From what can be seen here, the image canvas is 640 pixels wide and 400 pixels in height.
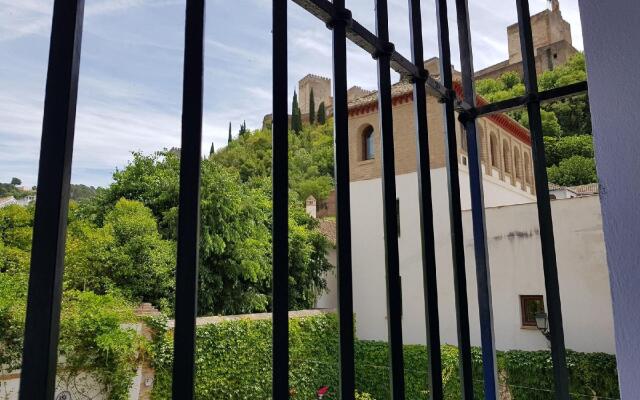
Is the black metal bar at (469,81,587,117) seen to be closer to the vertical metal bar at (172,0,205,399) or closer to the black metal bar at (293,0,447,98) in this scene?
the black metal bar at (293,0,447,98)

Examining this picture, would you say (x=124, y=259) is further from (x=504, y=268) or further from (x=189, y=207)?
(x=189, y=207)

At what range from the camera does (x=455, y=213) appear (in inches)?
49.0

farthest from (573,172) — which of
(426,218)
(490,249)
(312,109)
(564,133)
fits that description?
(312,109)

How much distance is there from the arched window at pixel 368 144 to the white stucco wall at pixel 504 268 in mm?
663

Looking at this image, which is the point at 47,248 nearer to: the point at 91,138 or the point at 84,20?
the point at 84,20

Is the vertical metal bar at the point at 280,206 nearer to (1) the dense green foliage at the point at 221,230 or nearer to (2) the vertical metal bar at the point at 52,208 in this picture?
(2) the vertical metal bar at the point at 52,208

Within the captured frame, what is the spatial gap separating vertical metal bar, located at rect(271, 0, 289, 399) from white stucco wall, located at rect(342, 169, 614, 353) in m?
6.60

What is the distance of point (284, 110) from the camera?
78cm

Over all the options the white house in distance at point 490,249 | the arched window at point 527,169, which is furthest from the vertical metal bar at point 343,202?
the arched window at point 527,169

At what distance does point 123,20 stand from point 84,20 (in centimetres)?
1382

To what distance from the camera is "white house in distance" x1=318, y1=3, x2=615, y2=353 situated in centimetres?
681

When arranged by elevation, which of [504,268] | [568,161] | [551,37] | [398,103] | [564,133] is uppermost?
[551,37]

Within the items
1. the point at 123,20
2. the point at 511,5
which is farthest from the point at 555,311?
the point at 123,20

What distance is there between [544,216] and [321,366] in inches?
335
